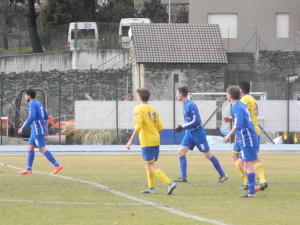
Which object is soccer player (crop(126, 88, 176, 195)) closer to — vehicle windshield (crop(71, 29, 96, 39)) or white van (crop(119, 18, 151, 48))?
white van (crop(119, 18, 151, 48))

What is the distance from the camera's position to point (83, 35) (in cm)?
6359

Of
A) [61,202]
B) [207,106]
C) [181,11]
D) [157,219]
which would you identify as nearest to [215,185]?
[61,202]

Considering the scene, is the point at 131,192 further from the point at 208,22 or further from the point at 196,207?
the point at 208,22

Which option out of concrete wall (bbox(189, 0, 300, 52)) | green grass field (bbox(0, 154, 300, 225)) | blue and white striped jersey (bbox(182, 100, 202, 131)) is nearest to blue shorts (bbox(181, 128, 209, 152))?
blue and white striped jersey (bbox(182, 100, 202, 131))

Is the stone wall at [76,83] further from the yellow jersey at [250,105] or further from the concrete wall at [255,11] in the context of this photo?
the yellow jersey at [250,105]

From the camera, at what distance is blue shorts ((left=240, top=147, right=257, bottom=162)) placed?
52.7ft

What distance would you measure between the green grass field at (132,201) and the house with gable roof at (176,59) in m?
28.2

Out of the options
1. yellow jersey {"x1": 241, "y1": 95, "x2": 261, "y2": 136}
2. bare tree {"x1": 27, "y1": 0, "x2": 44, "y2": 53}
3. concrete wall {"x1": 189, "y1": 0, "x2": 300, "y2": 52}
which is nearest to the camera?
yellow jersey {"x1": 241, "y1": 95, "x2": 261, "y2": 136}

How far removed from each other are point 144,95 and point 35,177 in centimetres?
475

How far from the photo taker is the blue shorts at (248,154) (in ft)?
52.7

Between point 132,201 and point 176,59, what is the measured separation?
37453mm

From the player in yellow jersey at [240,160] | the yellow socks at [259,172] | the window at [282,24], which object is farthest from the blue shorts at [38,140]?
the window at [282,24]

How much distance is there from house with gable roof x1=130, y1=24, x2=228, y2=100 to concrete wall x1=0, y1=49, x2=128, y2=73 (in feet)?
13.2

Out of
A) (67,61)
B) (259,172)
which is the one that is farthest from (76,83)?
(259,172)
